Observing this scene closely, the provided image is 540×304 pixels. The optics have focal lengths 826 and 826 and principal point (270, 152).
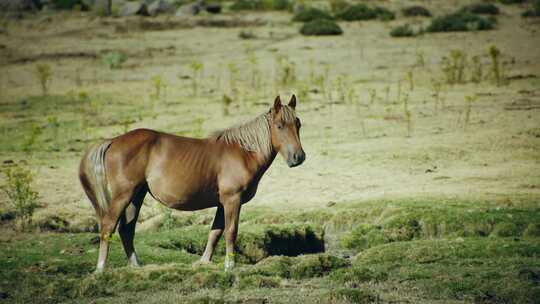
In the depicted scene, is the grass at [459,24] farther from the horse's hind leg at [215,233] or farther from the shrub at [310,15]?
the horse's hind leg at [215,233]

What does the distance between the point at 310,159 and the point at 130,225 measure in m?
7.49

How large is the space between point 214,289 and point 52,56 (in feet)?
69.8

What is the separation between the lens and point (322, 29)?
30.4 m

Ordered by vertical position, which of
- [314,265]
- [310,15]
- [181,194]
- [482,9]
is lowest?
[310,15]

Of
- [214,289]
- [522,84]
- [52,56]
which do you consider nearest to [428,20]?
[522,84]

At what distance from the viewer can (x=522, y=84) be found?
71.8 ft

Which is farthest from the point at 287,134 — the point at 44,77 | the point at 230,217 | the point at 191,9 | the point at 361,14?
the point at 191,9

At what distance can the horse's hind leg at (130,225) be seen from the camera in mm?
9125

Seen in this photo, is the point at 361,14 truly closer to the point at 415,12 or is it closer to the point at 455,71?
the point at 415,12

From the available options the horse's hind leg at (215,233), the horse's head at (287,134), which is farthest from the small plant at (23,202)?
the horse's head at (287,134)

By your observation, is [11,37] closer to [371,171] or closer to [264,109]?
[264,109]

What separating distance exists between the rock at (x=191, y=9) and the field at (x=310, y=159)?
5017 millimetres

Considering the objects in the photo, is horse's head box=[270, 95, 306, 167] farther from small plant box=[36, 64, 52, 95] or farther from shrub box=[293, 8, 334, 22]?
shrub box=[293, 8, 334, 22]

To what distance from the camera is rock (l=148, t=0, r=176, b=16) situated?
39.5 meters
